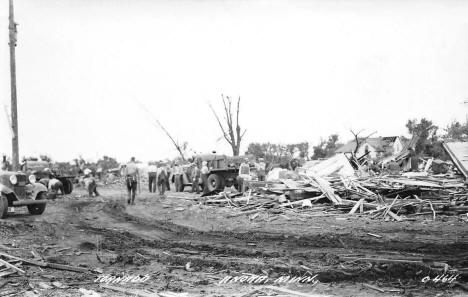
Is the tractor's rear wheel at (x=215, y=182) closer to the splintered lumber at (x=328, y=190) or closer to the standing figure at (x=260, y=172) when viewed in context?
the standing figure at (x=260, y=172)

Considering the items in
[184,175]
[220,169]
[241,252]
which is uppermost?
[220,169]

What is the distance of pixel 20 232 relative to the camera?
1052cm

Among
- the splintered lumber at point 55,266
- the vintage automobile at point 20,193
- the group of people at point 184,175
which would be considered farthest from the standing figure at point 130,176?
the splintered lumber at point 55,266

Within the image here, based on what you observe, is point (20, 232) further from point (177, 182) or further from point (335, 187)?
point (177, 182)

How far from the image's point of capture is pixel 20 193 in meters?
13.8

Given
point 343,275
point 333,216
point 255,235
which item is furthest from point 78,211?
point 343,275

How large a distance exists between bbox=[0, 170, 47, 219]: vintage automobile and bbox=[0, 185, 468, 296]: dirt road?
1.51 ft

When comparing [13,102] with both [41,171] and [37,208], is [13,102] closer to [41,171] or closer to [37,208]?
[41,171]

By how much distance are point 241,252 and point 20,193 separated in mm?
8976

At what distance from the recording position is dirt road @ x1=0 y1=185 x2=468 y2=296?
19.3ft

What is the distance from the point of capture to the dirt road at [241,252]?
588cm

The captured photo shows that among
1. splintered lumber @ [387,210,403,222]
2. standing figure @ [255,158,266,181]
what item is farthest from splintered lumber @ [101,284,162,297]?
standing figure @ [255,158,266,181]

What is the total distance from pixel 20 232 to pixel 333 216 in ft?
28.4

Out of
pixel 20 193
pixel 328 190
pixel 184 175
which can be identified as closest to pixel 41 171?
pixel 184 175
